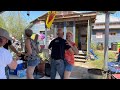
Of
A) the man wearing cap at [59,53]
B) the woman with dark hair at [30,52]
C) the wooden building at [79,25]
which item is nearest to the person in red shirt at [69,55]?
the man wearing cap at [59,53]

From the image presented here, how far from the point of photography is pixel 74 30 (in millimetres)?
8859

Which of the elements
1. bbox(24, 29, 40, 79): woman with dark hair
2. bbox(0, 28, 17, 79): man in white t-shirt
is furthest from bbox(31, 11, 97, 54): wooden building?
bbox(0, 28, 17, 79): man in white t-shirt

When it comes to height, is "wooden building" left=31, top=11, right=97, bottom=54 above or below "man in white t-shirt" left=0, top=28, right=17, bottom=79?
above

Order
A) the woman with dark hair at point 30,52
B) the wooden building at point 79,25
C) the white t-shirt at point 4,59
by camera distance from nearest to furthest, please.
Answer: the white t-shirt at point 4,59 → the woman with dark hair at point 30,52 → the wooden building at point 79,25

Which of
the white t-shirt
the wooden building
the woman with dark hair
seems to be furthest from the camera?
the wooden building

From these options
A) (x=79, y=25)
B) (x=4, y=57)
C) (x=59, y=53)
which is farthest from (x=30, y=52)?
(x=79, y=25)

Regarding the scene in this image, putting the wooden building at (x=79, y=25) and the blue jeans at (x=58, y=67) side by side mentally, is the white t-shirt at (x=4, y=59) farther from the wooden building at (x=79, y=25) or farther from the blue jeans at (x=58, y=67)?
the wooden building at (x=79, y=25)

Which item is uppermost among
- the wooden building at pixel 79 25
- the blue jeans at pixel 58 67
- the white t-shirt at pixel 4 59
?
the wooden building at pixel 79 25

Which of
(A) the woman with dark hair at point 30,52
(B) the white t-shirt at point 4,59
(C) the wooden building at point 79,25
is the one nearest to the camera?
(B) the white t-shirt at point 4,59

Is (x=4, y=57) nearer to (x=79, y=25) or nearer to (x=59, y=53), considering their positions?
(x=59, y=53)

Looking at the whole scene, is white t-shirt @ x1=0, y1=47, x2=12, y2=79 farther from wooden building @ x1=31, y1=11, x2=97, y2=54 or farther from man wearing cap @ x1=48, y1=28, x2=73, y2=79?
wooden building @ x1=31, y1=11, x2=97, y2=54
